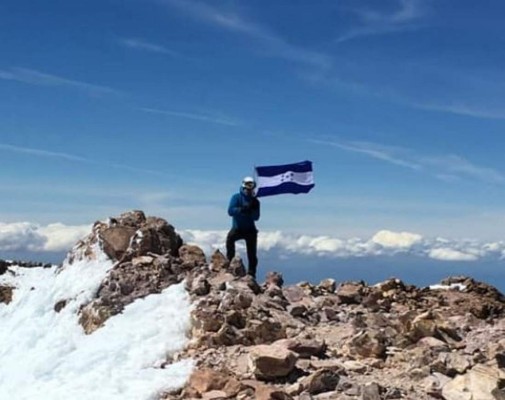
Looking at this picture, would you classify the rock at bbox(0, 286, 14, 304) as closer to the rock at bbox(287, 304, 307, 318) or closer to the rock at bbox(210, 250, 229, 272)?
the rock at bbox(210, 250, 229, 272)

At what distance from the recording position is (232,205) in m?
19.4

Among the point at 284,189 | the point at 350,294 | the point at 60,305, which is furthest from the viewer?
the point at 284,189

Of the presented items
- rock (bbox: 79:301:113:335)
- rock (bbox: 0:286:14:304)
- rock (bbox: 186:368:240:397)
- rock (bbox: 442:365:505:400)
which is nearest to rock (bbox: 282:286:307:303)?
rock (bbox: 79:301:113:335)

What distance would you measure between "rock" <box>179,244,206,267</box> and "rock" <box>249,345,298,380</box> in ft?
23.4

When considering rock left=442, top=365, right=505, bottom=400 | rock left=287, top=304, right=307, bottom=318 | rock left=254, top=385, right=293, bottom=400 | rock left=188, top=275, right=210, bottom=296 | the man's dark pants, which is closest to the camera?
rock left=442, top=365, right=505, bottom=400

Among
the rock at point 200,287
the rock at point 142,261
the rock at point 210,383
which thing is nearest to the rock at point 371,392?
the rock at point 210,383

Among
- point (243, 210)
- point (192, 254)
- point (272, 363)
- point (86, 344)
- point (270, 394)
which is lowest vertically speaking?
point (270, 394)

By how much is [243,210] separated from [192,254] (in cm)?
209

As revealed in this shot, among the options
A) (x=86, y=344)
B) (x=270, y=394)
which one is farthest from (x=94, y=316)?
(x=270, y=394)

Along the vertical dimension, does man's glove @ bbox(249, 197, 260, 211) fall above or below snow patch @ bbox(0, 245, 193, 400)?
above

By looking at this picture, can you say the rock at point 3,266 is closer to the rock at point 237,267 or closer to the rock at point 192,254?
the rock at point 192,254

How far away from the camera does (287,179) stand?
832 inches

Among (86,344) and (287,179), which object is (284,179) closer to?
(287,179)

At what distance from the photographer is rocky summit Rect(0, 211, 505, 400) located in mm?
11906
